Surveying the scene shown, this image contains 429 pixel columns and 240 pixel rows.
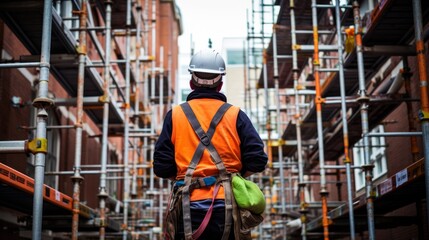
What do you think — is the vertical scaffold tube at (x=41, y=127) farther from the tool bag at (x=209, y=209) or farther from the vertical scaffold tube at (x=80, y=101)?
the vertical scaffold tube at (x=80, y=101)

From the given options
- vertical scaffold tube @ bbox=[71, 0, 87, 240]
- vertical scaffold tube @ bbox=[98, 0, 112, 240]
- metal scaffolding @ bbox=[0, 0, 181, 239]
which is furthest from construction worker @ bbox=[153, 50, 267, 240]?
vertical scaffold tube @ bbox=[98, 0, 112, 240]

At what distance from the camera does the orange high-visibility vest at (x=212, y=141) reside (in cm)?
480

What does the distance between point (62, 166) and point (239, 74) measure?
46512mm

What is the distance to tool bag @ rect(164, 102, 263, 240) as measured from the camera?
15.2 ft

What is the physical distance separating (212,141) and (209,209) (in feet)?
1.65

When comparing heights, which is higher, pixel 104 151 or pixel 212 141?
pixel 104 151

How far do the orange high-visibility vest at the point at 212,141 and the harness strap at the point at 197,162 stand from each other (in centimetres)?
3

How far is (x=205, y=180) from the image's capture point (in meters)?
4.76

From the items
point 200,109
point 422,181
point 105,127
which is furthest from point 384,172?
point 200,109

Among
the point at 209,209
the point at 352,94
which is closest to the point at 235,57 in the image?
the point at 352,94

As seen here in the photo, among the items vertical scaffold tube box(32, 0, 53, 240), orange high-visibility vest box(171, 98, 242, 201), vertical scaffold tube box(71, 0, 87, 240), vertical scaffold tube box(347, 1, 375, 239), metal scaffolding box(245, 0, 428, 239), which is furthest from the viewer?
vertical scaffold tube box(71, 0, 87, 240)

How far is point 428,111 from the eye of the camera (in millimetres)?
8500

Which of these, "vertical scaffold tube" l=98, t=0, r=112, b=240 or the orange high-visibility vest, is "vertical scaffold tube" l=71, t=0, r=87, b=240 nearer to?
"vertical scaffold tube" l=98, t=0, r=112, b=240

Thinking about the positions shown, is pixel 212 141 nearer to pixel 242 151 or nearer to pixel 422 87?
pixel 242 151
